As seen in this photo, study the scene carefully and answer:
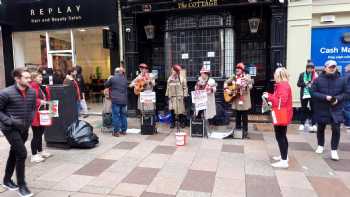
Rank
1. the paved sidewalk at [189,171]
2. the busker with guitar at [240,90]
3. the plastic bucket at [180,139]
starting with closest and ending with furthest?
1. the paved sidewalk at [189,171]
2. the plastic bucket at [180,139]
3. the busker with guitar at [240,90]

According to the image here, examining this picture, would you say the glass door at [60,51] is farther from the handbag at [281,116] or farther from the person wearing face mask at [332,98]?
the person wearing face mask at [332,98]

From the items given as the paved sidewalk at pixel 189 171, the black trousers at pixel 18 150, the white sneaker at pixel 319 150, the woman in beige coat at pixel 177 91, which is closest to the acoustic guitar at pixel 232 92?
the paved sidewalk at pixel 189 171

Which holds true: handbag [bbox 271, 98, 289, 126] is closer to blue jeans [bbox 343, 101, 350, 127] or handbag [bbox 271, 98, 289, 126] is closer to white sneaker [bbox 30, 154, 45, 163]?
blue jeans [bbox 343, 101, 350, 127]

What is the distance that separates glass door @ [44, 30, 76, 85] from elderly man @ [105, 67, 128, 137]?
12.4ft

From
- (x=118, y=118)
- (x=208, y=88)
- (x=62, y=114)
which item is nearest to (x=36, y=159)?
(x=62, y=114)

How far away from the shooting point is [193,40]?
8.89m

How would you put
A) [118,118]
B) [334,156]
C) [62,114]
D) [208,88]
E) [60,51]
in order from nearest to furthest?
[334,156] < [62,114] < [208,88] < [118,118] < [60,51]

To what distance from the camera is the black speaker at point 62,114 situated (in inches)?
240

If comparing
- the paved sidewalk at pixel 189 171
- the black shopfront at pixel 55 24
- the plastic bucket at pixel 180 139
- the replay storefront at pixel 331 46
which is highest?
the black shopfront at pixel 55 24

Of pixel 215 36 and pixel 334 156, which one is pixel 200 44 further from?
pixel 334 156

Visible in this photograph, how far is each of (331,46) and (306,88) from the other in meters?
1.90

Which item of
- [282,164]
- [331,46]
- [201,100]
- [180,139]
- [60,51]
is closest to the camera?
[282,164]

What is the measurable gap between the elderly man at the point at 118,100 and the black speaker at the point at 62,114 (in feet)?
3.74

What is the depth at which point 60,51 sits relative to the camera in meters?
10.5
